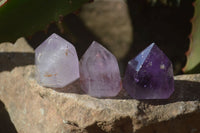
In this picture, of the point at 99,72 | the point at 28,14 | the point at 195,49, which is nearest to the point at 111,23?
the point at 195,49

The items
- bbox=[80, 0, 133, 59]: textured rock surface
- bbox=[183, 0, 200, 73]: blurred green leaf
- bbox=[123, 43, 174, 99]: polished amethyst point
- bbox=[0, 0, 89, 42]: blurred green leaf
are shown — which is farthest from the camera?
bbox=[80, 0, 133, 59]: textured rock surface

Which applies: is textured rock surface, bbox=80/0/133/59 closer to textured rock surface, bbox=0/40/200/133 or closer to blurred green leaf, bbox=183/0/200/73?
blurred green leaf, bbox=183/0/200/73

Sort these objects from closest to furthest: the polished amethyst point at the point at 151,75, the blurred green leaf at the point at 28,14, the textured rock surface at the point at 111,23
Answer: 1. the polished amethyst point at the point at 151,75
2. the blurred green leaf at the point at 28,14
3. the textured rock surface at the point at 111,23

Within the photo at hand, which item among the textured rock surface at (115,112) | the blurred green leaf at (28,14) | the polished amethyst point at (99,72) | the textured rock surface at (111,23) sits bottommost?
the textured rock surface at (111,23)

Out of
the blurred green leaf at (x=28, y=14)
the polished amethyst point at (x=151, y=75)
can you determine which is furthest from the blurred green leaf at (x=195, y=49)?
the blurred green leaf at (x=28, y=14)

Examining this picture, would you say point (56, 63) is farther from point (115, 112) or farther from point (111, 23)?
point (111, 23)

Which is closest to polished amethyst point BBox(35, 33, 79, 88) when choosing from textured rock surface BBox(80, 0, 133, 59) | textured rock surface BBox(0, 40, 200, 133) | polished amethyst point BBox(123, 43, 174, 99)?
textured rock surface BBox(0, 40, 200, 133)

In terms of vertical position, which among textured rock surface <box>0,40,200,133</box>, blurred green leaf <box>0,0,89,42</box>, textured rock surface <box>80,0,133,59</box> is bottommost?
textured rock surface <box>80,0,133,59</box>

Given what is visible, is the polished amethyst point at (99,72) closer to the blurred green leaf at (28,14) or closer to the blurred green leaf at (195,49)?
the blurred green leaf at (28,14)
